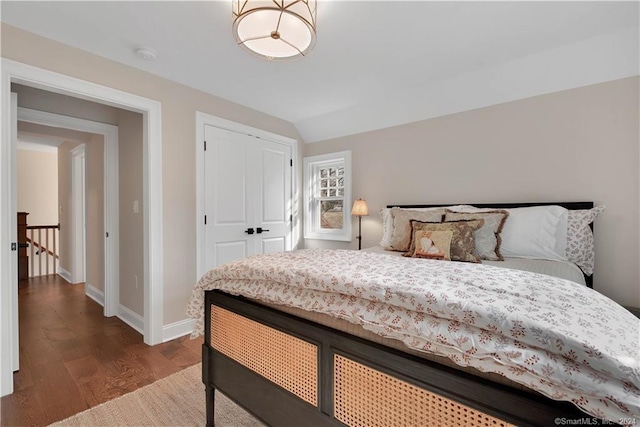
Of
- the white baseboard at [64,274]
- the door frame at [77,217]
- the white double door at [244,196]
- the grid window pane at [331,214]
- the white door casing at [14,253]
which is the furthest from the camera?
the white baseboard at [64,274]

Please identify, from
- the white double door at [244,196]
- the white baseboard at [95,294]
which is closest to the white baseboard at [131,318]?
the white baseboard at [95,294]

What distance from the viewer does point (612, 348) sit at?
1.94 ft

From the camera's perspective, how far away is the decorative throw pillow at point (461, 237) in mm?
2137

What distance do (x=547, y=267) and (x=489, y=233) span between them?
45 centimetres

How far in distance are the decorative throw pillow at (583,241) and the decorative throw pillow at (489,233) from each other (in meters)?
0.45

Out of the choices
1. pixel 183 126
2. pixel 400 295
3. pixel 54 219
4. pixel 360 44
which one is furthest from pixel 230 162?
pixel 54 219

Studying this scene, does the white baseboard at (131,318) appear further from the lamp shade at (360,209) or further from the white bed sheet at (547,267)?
the white bed sheet at (547,267)

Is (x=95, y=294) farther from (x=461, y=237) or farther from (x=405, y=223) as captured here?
(x=461, y=237)

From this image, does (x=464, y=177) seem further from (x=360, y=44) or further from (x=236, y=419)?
(x=236, y=419)

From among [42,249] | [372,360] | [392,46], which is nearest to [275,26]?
[392,46]

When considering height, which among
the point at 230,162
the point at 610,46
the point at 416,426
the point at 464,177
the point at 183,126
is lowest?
the point at 416,426

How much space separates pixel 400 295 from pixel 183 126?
274 cm

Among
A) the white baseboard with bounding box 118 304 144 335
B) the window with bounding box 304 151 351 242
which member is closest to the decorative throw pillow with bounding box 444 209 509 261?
the window with bounding box 304 151 351 242

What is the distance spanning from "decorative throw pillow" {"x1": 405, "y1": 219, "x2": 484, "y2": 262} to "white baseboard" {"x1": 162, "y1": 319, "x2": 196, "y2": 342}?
7.22ft
